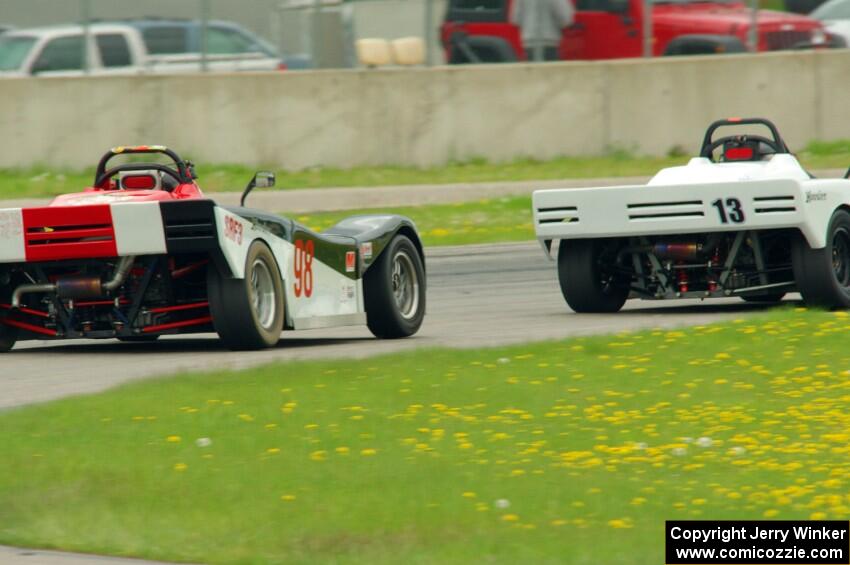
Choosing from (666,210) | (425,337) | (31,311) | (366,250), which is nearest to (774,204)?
(666,210)

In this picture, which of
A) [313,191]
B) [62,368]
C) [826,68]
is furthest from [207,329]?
[826,68]

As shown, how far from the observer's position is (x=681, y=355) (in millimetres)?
10625

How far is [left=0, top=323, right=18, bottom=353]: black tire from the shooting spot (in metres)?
12.2

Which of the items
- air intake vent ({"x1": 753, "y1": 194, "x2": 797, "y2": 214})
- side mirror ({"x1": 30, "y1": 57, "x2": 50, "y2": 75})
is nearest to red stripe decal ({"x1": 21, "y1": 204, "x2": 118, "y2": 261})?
air intake vent ({"x1": 753, "y1": 194, "x2": 797, "y2": 214})

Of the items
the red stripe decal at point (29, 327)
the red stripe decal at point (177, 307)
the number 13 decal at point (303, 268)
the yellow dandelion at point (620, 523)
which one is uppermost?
the number 13 decal at point (303, 268)

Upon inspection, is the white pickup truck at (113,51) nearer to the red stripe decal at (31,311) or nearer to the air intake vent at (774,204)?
the red stripe decal at (31,311)

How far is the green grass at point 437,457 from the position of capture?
6516 mm

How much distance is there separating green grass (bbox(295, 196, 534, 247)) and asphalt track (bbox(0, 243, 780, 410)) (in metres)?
2.27

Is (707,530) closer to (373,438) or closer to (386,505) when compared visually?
(386,505)

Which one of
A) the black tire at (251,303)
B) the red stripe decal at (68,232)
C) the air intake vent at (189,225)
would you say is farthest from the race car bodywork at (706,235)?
the red stripe decal at (68,232)

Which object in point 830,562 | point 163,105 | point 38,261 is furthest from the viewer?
point 163,105

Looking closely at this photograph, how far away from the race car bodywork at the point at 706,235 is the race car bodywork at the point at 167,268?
1.87m

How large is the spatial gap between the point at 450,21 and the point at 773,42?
480 cm

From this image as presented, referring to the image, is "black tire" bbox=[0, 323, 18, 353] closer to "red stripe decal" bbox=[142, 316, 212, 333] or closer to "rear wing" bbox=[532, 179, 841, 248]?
"red stripe decal" bbox=[142, 316, 212, 333]
